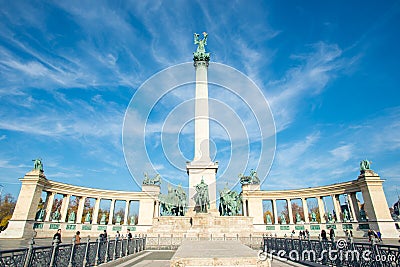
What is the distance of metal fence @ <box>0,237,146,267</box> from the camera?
560 centimetres

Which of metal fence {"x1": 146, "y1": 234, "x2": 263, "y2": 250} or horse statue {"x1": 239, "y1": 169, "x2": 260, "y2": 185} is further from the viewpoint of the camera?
horse statue {"x1": 239, "y1": 169, "x2": 260, "y2": 185}

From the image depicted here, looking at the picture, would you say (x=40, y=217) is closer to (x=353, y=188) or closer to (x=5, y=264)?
(x=5, y=264)

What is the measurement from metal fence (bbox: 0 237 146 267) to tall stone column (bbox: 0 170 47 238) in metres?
25.2

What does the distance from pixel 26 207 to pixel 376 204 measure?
48762 mm

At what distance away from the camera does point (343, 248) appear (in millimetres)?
8367

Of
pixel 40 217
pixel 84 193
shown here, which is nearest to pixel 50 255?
pixel 40 217

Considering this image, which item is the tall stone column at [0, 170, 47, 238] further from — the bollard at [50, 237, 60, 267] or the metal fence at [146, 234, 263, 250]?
the bollard at [50, 237, 60, 267]

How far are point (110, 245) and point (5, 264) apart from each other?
6.62 metres

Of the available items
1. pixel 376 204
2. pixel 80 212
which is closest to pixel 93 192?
pixel 80 212

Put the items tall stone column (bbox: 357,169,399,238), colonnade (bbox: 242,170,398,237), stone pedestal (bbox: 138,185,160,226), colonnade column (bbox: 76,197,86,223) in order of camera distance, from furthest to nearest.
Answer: stone pedestal (bbox: 138,185,160,226), colonnade column (bbox: 76,197,86,223), colonnade (bbox: 242,170,398,237), tall stone column (bbox: 357,169,399,238)

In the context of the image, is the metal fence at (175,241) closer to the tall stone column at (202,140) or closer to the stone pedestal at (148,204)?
the tall stone column at (202,140)

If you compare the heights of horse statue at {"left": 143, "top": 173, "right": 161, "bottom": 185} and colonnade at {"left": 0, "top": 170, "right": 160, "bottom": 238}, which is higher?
horse statue at {"left": 143, "top": 173, "right": 161, "bottom": 185}

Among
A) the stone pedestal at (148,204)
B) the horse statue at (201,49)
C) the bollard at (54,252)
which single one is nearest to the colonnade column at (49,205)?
the stone pedestal at (148,204)

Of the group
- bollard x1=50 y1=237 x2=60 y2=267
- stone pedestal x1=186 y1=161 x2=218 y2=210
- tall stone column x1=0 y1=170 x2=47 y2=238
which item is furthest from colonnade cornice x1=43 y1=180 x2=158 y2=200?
bollard x1=50 y1=237 x2=60 y2=267
